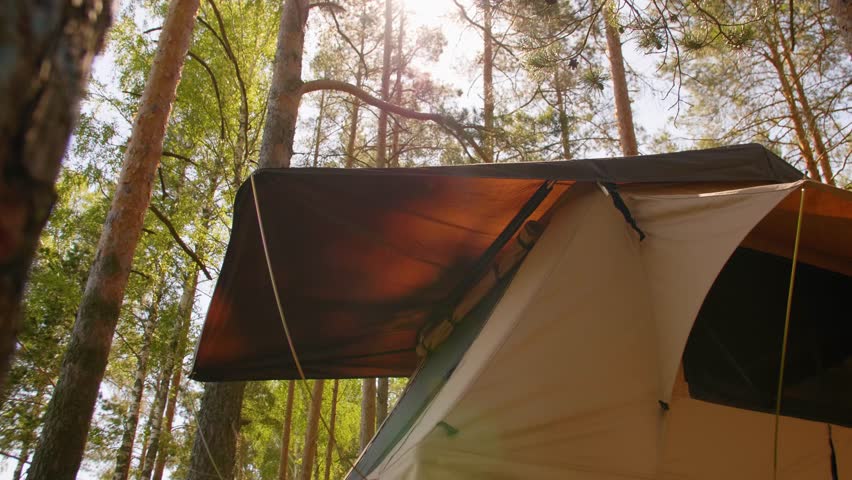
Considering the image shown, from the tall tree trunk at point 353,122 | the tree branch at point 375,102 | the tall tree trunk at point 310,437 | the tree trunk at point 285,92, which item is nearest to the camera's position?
the tree trunk at point 285,92

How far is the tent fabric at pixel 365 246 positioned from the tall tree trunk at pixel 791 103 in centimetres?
674

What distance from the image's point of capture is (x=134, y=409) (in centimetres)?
854

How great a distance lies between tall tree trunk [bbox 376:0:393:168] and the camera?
35.2ft

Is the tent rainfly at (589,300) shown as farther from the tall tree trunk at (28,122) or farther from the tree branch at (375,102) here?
the tree branch at (375,102)

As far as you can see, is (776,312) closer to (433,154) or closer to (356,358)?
(356,358)

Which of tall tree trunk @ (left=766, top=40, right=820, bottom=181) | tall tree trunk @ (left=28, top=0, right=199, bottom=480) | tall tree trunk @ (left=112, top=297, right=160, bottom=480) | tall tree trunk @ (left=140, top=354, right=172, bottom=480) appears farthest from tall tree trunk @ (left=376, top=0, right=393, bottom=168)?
tall tree trunk @ (left=766, top=40, right=820, bottom=181)

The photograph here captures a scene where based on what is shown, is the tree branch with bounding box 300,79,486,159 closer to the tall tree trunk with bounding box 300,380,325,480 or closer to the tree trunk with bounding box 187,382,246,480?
the tree trunk with bounding box 187,382,246,480

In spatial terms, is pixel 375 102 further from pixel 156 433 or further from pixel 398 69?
pixel 398 69

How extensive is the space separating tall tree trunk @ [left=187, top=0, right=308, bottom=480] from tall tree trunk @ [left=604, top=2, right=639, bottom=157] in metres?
4.35

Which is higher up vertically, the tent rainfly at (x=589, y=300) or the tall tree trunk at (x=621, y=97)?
the tall tree trunk at (x=621, y=97)

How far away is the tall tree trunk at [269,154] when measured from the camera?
4223mm

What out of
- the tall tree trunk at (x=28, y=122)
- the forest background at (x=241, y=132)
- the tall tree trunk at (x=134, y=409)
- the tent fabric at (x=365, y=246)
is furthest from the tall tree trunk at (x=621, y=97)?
the tall tree trunk at (x=134, y=409)

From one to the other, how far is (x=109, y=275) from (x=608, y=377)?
3.28m

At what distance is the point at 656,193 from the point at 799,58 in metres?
8.99
